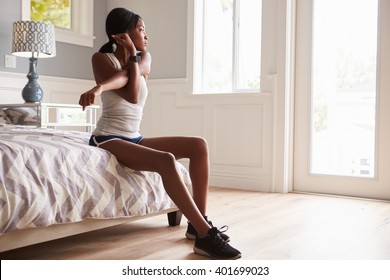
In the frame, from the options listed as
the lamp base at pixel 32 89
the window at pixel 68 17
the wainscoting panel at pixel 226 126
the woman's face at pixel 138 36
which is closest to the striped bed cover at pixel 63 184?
the woman's face at pixel 138 36

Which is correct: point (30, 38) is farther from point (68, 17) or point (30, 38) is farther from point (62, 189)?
point (62, 189)

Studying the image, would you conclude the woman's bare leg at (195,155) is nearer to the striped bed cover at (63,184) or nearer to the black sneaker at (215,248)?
the striped bed cover at (63,184)

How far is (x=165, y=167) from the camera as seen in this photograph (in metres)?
1.91

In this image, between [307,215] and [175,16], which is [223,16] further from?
[307,215]

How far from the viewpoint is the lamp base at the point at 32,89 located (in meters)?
3.64

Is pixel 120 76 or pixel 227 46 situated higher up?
pixel 227 46

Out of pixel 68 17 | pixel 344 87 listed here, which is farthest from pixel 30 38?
pixel 344 87

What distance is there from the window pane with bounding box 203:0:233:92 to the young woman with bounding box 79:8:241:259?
198 cm

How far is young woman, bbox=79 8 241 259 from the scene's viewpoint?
1.88m

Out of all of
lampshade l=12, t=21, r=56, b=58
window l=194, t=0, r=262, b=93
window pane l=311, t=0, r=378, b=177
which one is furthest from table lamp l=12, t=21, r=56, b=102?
window pane l=311, t=0, r=378, b=177

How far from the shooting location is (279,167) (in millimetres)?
3779

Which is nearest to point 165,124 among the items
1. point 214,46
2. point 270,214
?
point 214,46

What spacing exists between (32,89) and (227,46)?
1.66 meters

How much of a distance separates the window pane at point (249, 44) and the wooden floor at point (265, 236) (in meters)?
1.27
